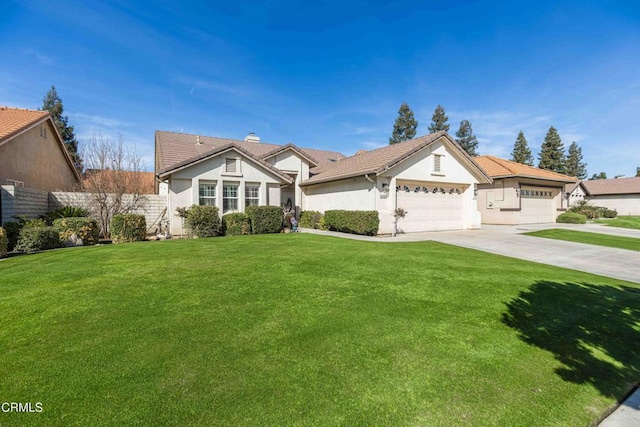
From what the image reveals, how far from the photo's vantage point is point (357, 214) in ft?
51.4

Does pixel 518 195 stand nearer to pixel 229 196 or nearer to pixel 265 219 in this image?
pixel 265 219

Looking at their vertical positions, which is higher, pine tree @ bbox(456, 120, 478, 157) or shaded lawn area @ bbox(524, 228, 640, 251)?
pine tree @ bbox(456, 120, 478, 157)

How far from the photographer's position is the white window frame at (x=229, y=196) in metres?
16.3

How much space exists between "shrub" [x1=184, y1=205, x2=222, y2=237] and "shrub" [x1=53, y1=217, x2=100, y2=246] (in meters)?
3.64

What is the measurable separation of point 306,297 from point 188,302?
199 centimetres

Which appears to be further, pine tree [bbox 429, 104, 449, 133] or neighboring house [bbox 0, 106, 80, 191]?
pine tree [bbox 429, 104, 449, 133]

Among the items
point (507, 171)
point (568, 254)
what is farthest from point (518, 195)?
point (568, 254)

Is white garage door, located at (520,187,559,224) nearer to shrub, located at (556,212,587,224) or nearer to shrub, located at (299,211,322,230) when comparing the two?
shrub, located at (556,212,587,224)

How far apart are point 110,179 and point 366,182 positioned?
13930mm

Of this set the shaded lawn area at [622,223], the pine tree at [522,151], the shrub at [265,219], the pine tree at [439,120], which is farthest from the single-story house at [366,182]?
the pine tree at [522,151]

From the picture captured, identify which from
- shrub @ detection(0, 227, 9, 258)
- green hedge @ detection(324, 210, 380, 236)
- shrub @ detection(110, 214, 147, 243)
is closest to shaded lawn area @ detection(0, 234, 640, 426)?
shrub @ detection(0, 227, 9, 258)

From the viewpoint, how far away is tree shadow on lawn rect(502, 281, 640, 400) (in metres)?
3.35

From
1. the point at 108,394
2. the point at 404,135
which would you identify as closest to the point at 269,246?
the point at 108,394

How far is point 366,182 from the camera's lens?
1622cm
